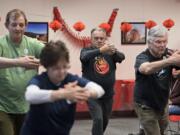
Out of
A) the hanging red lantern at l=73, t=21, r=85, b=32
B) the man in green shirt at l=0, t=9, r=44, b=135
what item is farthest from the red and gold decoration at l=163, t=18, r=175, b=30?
the man in green shirt at l=0, t=9, r=44, b=135

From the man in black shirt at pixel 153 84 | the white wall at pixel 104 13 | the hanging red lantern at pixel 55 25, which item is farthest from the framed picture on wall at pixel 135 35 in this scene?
the man in black shirt at pixel 153 84

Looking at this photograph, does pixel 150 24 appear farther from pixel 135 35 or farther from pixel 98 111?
pixel 98 111

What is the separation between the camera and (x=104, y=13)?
26.2 ft

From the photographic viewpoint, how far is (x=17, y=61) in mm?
2789

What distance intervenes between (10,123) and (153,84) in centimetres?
123

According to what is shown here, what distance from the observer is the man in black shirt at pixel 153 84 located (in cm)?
344

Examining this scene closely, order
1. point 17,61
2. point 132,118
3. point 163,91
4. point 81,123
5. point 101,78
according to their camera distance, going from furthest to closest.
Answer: point 132,118 → point 81,123 → point 101,78 → point 163,91 → point 17,61

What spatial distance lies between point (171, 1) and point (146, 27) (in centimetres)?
78

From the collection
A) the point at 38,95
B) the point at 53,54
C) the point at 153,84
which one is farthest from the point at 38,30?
the point at 38,95

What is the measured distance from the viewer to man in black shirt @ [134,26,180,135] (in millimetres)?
3441

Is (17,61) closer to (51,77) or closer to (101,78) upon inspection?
(51,77)

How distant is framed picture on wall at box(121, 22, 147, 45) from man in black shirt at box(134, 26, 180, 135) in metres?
4.49

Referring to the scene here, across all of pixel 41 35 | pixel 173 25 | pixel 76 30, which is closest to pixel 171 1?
pixel 173 25

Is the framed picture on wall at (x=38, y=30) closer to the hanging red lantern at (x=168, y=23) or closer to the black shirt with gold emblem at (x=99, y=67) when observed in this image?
the hanging red lantern at (x=168, y=23)
